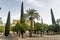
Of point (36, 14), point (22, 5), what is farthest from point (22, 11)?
point (36, 14)

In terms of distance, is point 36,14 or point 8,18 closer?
point 36,14

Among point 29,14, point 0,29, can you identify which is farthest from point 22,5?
point 0,29

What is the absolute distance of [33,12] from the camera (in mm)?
46938

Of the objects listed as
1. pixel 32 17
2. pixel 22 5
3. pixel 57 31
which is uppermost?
pixel 22 5

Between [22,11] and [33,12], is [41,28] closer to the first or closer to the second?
[33,12]

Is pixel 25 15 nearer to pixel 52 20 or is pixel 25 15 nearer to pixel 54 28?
pixel 54 28

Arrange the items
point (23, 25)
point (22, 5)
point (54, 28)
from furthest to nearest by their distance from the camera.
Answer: point (54, 28), point (22, 5), point (23, 25)

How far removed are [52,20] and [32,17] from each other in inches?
1228

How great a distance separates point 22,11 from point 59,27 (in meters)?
25.7

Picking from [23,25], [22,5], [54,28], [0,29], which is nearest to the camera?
[23,25]

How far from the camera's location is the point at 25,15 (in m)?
46.9

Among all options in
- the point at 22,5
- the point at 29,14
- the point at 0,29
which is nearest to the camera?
the point at 29,14

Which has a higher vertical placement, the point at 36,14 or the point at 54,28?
the point at 36,14

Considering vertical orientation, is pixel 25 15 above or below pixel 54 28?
above
